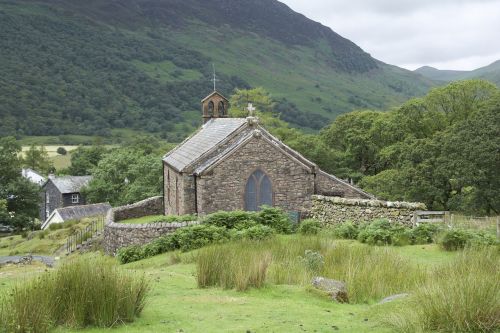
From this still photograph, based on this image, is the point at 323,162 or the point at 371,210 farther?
the point at 323,162

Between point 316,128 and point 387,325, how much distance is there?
158 meters

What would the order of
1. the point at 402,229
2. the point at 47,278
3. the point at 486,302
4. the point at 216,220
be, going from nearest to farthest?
1. the point at 486,302
2. the point at 47,278
3. the point at 402,229
4. the point at 216,220

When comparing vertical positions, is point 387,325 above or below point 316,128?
below

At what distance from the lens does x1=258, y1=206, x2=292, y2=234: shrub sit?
19.7 m

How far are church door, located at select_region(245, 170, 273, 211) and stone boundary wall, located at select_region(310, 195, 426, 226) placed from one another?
2496 mm

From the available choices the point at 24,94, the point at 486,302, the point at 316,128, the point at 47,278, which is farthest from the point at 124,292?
the point at 24,94

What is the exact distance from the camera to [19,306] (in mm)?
6730

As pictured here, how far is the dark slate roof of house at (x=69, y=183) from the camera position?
78188 mm

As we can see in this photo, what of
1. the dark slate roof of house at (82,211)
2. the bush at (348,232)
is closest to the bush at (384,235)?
the bush at (348,232)

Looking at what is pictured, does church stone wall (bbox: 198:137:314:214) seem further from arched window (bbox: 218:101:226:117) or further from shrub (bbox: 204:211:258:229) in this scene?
arched window (bbox: 218:101:226:117)

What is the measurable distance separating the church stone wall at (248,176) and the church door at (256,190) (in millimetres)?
228

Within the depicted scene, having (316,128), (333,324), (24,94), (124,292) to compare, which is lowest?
(333,324)

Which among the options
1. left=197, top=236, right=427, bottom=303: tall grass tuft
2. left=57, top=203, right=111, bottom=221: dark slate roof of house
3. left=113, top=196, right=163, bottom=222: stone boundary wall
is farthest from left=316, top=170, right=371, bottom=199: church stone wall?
left=57, top=203, right=111, bottom=221: dark slate roof of house

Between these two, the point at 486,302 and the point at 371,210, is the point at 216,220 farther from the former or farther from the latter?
the point at 486,302
